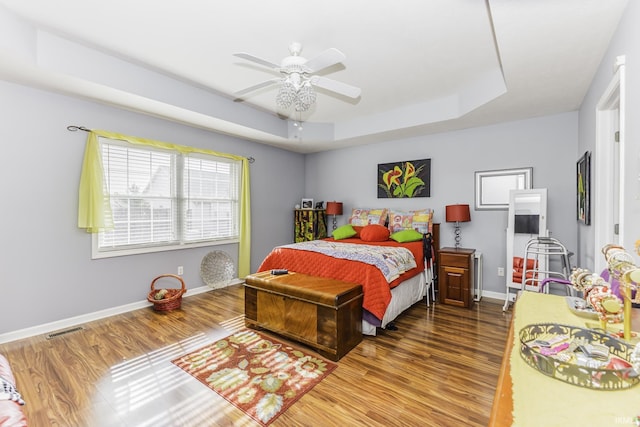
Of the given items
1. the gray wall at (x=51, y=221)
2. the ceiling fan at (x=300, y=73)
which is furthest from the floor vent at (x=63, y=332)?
the ceiling fan at (x=300, y=73)

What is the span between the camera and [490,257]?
13.8 feet

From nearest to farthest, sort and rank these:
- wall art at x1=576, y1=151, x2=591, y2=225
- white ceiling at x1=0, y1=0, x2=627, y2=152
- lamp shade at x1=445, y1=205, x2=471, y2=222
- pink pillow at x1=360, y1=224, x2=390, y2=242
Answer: white ceiling at x1=0, y1=0, x2=627, y2=152 → wall art at x1=576, y1=151, x2=591, y2=225 → lamp shade at x1=445, y1=205, x2=471, y2=222 → pink pillow at x1=360, y1=224, x2=390, y2=242

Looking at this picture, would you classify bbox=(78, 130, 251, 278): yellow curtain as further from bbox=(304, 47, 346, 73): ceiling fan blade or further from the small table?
the small table

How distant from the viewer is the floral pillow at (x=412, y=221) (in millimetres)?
4441

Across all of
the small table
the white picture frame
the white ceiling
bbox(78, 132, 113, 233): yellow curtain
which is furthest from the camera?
the white picture frame

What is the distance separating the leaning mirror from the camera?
12.9ft

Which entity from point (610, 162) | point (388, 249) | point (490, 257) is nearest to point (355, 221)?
point (388, 249)

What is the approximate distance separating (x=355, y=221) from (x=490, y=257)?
2082 millimetres

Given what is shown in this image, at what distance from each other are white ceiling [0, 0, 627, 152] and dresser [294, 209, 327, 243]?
2.38 metres

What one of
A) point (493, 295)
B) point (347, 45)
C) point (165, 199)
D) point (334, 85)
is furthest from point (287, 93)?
point (493, 295)

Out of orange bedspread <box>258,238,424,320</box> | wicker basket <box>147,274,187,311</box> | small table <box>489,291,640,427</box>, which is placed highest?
small table <box>489,291,640,427</box>

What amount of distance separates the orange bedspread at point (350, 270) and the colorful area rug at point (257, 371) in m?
0.72

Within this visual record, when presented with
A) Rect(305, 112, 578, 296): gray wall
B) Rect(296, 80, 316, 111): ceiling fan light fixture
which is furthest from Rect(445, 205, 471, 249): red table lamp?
Rect(296, 80, 316, 111): ceiling fan light fixture

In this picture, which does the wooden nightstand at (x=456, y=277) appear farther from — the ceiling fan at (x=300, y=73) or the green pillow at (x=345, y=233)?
the ceiling fan at (x=300, y=73)
